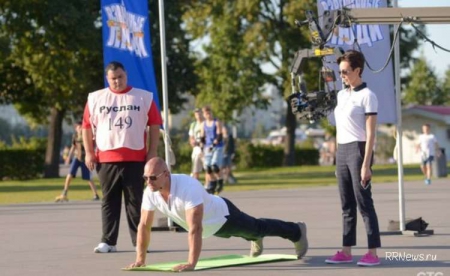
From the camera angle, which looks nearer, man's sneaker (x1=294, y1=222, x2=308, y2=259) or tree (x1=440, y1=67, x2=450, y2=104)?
man's sneaker (x1=294, y1=222, x2=308, y2=259)

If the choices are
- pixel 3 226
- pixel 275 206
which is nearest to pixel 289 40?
pixel 275 206

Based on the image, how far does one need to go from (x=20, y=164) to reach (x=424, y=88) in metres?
53.0

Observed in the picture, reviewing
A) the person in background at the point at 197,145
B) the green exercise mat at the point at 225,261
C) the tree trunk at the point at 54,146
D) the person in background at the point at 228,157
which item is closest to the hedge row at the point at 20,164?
the tree trunk at the point at 54,146

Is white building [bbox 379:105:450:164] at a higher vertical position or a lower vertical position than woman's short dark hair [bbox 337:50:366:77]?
higher

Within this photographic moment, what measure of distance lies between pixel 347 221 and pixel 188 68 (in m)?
34.9

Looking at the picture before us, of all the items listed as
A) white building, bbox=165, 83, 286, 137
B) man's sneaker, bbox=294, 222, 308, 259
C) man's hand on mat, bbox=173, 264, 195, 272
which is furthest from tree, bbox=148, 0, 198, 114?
white building, bbox=165, 83, 286, 137

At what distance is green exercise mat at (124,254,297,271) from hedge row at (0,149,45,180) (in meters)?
36.3

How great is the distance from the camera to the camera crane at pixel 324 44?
36.6 feet

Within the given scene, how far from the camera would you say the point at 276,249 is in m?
12.5

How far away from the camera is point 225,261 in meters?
11.1

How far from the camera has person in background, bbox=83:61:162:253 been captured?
1238 centimetres

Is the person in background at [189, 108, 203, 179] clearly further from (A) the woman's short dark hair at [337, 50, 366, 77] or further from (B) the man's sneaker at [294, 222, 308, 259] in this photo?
(A) the woman's short dark hair at [337, 50, 366, 77]

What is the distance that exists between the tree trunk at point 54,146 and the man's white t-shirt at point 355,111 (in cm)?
3635

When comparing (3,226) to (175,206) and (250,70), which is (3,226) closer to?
(175,206)
